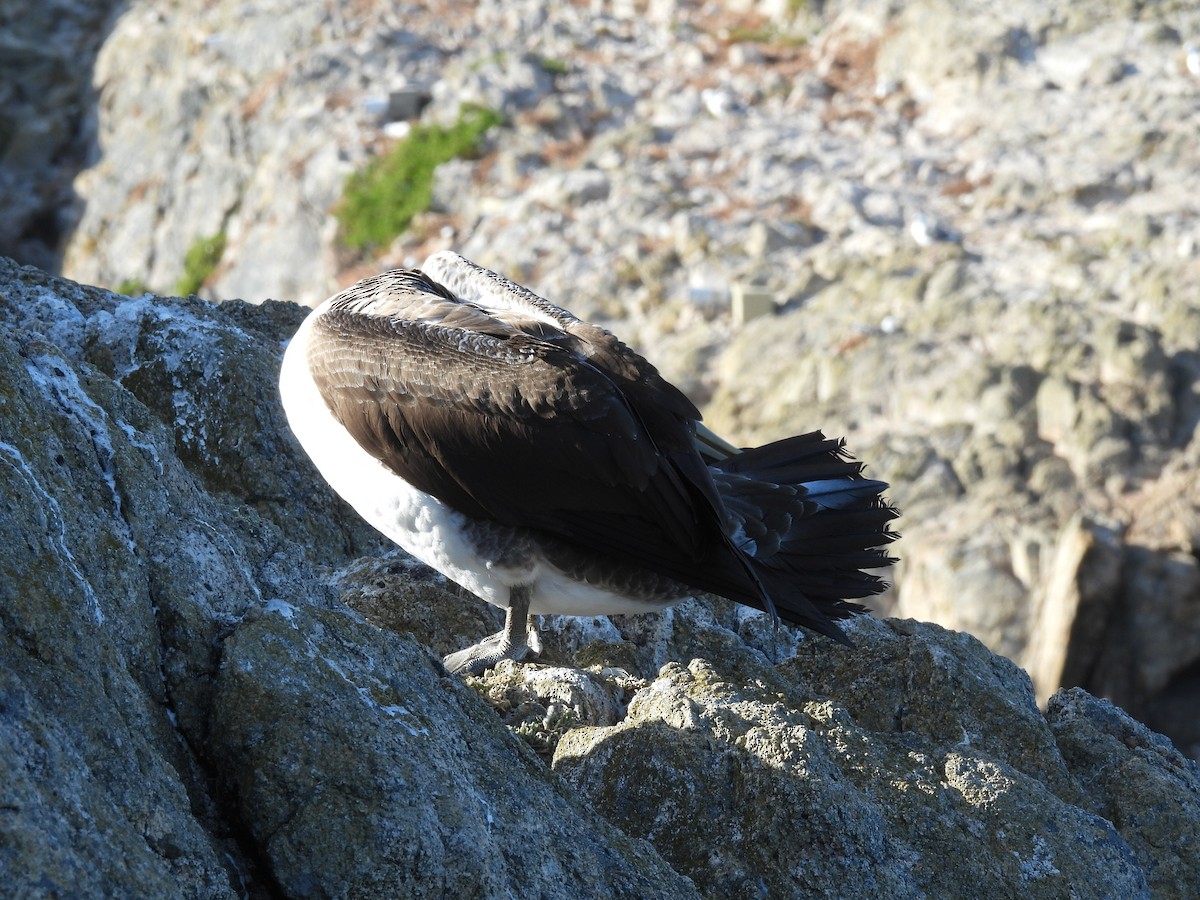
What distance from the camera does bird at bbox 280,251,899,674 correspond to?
5367 millimetres

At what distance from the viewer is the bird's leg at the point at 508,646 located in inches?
223

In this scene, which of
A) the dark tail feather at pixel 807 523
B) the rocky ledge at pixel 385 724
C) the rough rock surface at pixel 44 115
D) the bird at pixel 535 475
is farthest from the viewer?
the rough rock surface at pixel 44 115

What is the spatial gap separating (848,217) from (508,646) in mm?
17655

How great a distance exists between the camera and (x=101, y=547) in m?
3.97

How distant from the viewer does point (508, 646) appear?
578 centimetres

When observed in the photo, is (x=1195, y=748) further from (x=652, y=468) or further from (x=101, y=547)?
(x=101, y=547)

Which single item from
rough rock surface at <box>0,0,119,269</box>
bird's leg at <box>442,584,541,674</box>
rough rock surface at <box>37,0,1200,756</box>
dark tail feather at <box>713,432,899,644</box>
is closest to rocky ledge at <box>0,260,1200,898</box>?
bird's leg at <box>442,584,541,674</box>

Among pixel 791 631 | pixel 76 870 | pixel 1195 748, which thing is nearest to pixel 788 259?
pixel 1195 748

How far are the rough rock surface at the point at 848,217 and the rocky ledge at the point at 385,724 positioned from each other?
10812mm

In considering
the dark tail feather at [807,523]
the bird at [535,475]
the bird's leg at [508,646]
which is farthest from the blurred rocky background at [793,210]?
the dark tail feather at [807,523]

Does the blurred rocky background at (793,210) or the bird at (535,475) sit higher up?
the bird at (535,475)

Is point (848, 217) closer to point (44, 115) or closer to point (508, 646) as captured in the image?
point (508, 646)

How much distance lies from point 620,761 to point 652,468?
109cm

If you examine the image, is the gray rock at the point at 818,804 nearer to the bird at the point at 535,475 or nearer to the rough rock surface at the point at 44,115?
the bird at the point at 535,475
